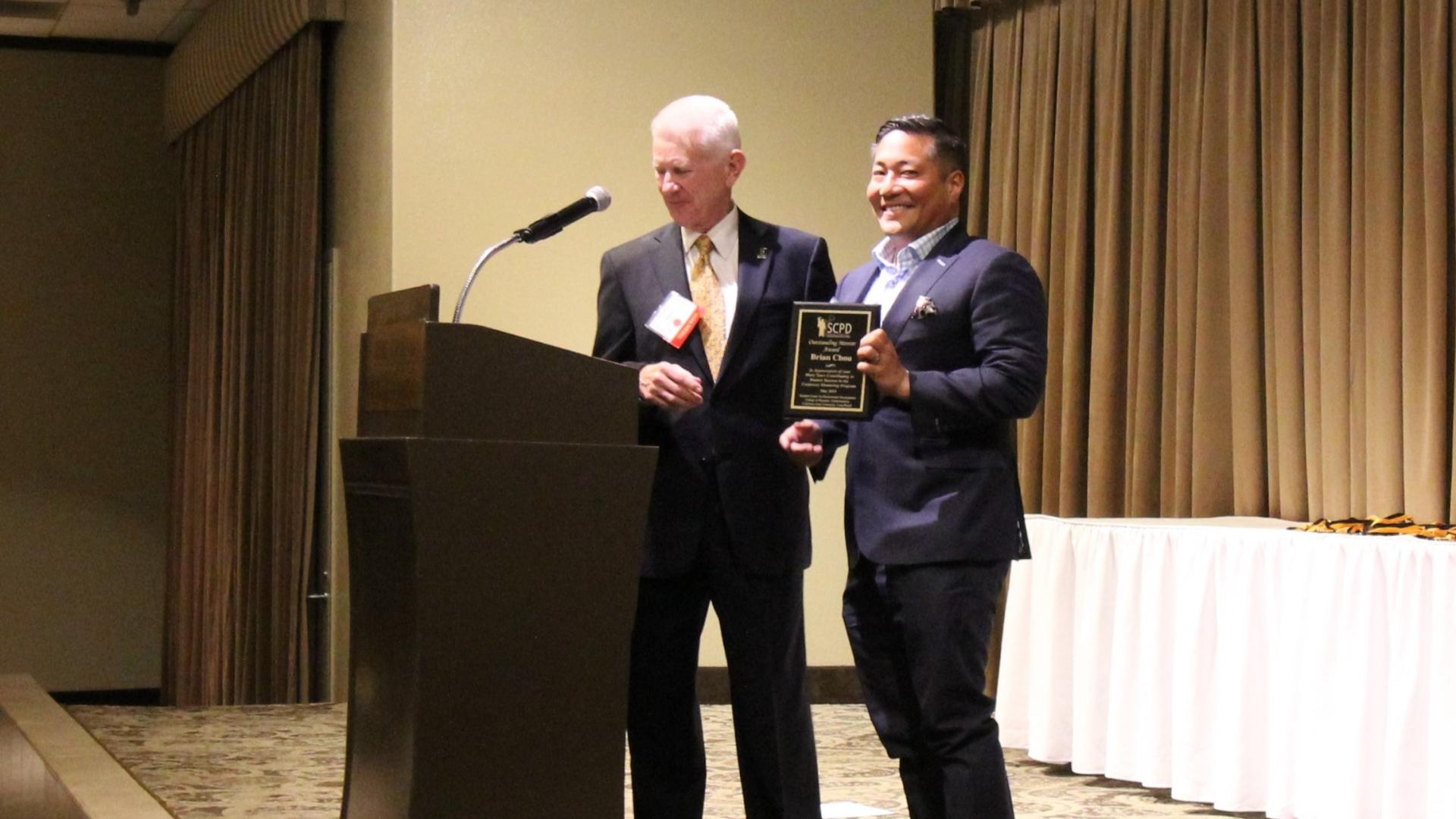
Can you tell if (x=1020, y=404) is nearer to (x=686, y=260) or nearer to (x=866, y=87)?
(x=686, y=260)

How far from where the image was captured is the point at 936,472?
263 centimetres

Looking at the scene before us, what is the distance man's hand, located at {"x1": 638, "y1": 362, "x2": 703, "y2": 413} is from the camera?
2.64m

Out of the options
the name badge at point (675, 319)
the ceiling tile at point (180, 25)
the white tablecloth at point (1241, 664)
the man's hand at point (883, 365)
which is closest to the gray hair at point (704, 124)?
the name badge at point (675, 319)

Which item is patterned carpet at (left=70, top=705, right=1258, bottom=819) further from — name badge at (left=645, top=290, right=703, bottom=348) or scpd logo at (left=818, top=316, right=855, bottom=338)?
scpd logo at (left=818, top=316, right=855, bottom=338)

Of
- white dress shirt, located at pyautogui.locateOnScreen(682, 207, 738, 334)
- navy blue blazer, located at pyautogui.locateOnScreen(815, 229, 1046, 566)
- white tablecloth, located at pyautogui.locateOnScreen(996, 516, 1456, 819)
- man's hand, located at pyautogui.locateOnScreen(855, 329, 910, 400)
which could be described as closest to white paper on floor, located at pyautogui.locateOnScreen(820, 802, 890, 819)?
white tablecloth, located at pyautogui.locateOnScreen(996, 516, 1456, 819)

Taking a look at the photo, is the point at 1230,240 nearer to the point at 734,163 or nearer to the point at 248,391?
the point at 734,163

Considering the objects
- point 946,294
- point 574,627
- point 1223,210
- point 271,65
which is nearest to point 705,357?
point 946,294

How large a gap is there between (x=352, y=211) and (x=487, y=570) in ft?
15.2

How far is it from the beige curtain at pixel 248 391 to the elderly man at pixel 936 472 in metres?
4.74

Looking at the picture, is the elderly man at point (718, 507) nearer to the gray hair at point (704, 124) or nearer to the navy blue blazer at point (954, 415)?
Answer: the gray hair at point (704, 124)

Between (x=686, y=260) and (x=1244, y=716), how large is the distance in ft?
6.70

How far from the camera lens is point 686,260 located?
2.93 metres

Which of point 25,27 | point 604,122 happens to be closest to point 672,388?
point 604,122

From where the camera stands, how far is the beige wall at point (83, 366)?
9211 mm
